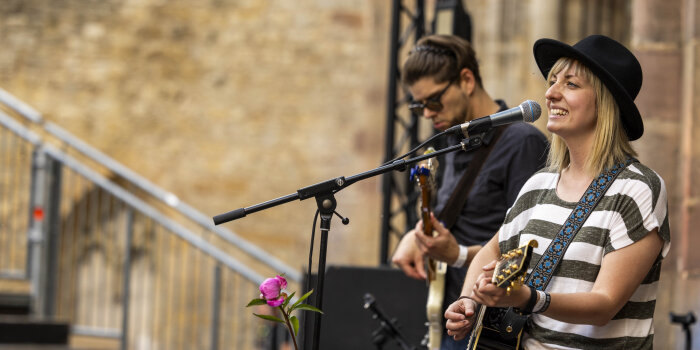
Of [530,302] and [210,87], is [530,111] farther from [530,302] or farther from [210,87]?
[210,87]

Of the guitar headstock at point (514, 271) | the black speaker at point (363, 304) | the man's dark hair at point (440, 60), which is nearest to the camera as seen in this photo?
the guitar headstock at point (514, 271)

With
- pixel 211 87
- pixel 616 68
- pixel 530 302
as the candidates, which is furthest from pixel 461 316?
pixel 211 87

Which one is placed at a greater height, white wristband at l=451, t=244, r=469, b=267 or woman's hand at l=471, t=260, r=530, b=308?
white wristband at l=451, t=244, r=469, b=267

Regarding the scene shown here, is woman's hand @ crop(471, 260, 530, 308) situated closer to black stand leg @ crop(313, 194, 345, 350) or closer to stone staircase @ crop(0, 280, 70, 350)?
black stand leg @ crop(313, 194, 345, 350)

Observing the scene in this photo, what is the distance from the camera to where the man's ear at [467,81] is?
3.35 m

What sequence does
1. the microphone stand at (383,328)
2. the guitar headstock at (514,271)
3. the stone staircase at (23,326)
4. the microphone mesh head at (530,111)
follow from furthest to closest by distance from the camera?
the stone staircase at (23,326), the microphone stand at (383,328), the microphone mesh head at (530,111), the guitar headstock at (514,271)

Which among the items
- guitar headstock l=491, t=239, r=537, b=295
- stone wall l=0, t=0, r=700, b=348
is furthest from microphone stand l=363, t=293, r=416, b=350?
stone wall l=0, t=0, r=700, b=348

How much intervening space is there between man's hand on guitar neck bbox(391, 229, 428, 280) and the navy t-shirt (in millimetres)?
116

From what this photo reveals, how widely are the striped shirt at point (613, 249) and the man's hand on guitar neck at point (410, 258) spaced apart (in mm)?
1087

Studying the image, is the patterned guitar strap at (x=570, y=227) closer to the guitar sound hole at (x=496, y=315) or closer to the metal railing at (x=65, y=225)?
the guitar sound hole at (x=496, y=315)

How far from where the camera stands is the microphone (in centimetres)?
Result: 240

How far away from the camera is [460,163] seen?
329 centimetres

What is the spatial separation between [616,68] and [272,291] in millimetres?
942

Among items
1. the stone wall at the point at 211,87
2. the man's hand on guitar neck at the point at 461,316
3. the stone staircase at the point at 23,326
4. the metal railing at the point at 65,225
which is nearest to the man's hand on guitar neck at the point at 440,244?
the man's hand on guitar neck at the point at 461,316
